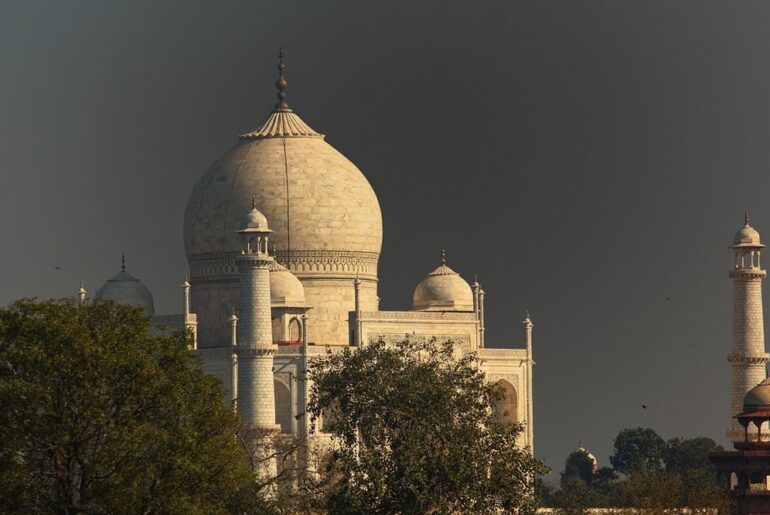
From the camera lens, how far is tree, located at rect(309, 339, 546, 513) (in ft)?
147

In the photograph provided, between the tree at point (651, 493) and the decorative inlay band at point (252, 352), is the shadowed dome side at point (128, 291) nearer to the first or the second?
the decorative inlay band at point (252, 352)

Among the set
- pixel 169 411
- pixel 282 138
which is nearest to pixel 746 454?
pixel 282 138

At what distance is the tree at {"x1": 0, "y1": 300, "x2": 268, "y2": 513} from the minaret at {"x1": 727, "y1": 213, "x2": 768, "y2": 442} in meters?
36.1

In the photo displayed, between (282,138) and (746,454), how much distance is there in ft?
61.1

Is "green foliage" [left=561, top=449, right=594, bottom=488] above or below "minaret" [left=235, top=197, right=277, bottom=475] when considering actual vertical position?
below

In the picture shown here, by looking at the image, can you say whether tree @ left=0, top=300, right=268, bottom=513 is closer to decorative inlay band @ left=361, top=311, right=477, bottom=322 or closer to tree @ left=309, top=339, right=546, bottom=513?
tree @ left=309, top=339, right=546, bottom=513

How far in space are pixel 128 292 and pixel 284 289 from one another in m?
4.58

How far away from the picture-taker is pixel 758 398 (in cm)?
7269

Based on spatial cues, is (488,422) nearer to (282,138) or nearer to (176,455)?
(176,455)

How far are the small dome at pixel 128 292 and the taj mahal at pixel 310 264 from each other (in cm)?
3

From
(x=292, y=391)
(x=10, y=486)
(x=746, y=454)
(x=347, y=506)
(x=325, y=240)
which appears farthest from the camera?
(x=325, y=240)

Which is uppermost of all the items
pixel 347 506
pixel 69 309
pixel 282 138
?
pixel 282 138

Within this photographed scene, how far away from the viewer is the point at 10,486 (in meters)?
41.3

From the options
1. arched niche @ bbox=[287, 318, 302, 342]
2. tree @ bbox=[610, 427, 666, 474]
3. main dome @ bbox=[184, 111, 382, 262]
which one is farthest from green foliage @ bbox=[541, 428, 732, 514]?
main dome @ bbox=[184, 111, 382, 262]
